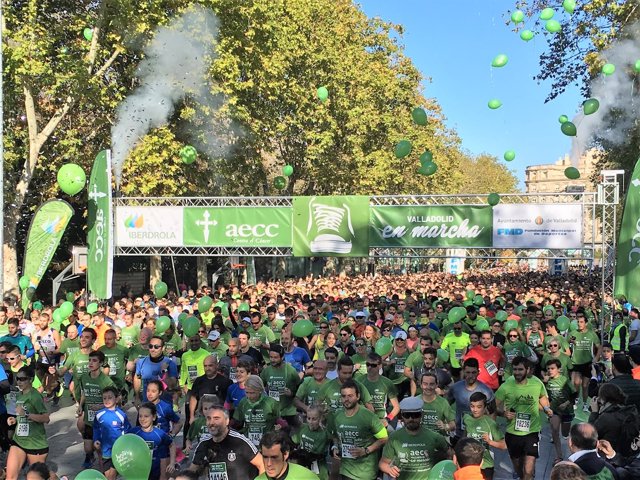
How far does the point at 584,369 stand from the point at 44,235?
12279 mm

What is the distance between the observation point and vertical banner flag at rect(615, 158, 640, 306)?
13.6 meters

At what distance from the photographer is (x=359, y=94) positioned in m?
35.0

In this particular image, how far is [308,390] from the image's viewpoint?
842cm

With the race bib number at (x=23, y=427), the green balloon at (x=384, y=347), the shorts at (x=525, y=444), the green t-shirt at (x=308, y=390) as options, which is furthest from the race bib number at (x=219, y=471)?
the green balloon at (x=384, y=347)

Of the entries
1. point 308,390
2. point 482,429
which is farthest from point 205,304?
point 482,429

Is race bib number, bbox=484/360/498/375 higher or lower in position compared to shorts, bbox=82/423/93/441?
higher

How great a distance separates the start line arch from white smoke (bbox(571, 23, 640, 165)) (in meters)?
5.40

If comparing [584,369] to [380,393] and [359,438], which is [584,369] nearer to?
[380,393]

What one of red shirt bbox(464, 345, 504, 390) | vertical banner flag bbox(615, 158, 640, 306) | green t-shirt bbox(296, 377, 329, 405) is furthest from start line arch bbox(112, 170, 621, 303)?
green t-shirt bbox(296, 377, 329, 405)

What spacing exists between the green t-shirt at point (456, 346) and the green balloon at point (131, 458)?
6.48 metres

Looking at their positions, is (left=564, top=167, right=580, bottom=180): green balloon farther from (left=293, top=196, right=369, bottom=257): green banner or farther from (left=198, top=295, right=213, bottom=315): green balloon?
(left=198, top=295, right=213, bottom=315): green balloon

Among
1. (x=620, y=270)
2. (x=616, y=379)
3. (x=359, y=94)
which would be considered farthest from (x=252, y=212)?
(x=359, y=94)

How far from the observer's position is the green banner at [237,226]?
65.6 feet

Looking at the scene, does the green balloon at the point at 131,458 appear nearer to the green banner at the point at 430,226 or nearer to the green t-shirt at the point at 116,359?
the green t-shirt at the point at 116,359
